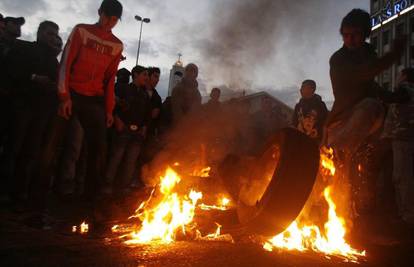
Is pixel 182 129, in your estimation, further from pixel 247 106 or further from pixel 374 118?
pixel 374 118

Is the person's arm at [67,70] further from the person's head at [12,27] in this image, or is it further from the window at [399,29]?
the window at [399,29]

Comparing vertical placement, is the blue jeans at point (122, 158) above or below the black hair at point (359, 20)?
below

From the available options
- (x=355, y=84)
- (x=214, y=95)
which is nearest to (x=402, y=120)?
(x=355, y=84)

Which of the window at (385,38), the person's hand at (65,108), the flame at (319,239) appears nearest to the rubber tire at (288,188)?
the flame at (319,239)

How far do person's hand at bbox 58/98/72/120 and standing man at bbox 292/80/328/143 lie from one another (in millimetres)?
4183

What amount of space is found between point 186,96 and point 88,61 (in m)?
3.04

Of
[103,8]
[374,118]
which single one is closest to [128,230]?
[103,8]

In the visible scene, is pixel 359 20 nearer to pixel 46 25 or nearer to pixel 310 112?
pixel 310 112

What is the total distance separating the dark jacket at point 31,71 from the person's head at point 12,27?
128cm

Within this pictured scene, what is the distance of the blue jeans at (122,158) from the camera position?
6.07m

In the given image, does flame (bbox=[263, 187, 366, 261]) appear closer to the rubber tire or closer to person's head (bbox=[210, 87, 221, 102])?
the rubber tire

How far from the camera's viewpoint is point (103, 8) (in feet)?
14.7

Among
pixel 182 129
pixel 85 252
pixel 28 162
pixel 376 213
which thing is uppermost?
pixel 182 129

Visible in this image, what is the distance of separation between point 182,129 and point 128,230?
3.80 meters
